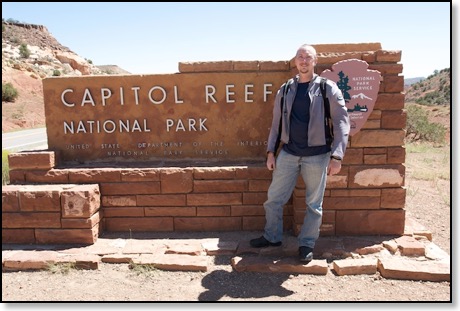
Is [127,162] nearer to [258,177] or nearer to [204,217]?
[204,217]

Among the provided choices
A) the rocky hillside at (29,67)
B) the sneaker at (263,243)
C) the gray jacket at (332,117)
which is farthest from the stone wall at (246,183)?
→ the rocky hillside at (29,67)

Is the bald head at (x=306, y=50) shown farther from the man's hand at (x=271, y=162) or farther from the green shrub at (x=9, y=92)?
the green shrub at (x=9, y=92)

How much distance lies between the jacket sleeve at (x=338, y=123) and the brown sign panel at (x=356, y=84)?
1.98 ft

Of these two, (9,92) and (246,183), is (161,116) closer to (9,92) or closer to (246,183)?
(246,183)

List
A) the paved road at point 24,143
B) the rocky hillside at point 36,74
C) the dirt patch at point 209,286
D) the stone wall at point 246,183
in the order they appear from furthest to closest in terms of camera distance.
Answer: the rocky hillside at point 36,74 → the paved road at point 24,143 → the stone wall at point 246,183 → the dirt patch at point 209,286

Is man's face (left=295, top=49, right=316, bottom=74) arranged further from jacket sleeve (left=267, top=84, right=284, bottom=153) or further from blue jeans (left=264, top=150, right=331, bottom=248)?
blue jeans (left=264, top=150, right=331, bottom=248)

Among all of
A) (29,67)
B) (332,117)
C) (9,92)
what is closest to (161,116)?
(332,117)

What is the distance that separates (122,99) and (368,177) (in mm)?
3060

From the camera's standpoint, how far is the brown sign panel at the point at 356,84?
3.95 metres

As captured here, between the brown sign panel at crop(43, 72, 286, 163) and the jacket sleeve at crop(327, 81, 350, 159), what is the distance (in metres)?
1.37

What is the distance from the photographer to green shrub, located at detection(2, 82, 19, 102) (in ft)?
105

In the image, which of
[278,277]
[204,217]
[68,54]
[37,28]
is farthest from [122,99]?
[37,28]

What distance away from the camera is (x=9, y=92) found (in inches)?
1272

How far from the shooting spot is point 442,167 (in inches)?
330
